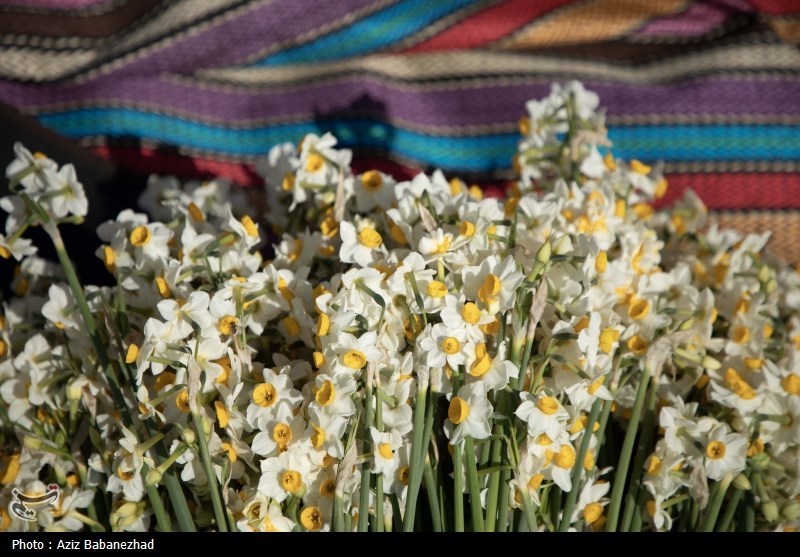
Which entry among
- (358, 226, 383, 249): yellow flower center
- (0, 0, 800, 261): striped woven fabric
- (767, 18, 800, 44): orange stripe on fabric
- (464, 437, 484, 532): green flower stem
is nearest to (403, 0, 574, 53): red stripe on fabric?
(0, 0, 800, 261): striped woven fabric

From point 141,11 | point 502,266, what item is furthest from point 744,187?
point 141,11

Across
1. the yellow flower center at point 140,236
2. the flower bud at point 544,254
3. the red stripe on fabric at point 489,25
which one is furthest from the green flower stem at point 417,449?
the red stripe on fabric at point 489,25

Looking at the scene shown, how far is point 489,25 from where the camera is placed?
0.92 meters

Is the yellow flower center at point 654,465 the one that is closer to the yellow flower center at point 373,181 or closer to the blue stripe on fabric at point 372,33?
the yellow flower center at point 373,181

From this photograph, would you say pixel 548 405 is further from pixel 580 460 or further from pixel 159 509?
pixel 159 509

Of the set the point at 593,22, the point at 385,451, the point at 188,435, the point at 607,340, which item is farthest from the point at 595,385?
the point at 593,22

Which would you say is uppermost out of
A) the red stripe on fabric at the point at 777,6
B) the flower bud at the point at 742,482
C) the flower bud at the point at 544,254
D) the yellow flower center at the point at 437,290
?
the red stripe on fabric at the point at 777,6

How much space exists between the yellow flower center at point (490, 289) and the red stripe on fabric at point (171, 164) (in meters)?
0.47

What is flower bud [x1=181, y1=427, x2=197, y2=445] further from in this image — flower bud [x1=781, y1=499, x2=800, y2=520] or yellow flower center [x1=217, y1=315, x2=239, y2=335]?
flower bud [x1=781, y1=499, x2=800, y2=520]

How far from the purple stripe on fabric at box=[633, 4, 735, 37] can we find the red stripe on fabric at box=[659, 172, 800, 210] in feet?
Result: 0.59

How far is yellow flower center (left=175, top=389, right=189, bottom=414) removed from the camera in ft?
1.56

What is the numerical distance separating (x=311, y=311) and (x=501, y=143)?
452mm

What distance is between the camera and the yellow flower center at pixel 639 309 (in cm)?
53

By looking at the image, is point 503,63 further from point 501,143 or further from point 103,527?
point 103,527
